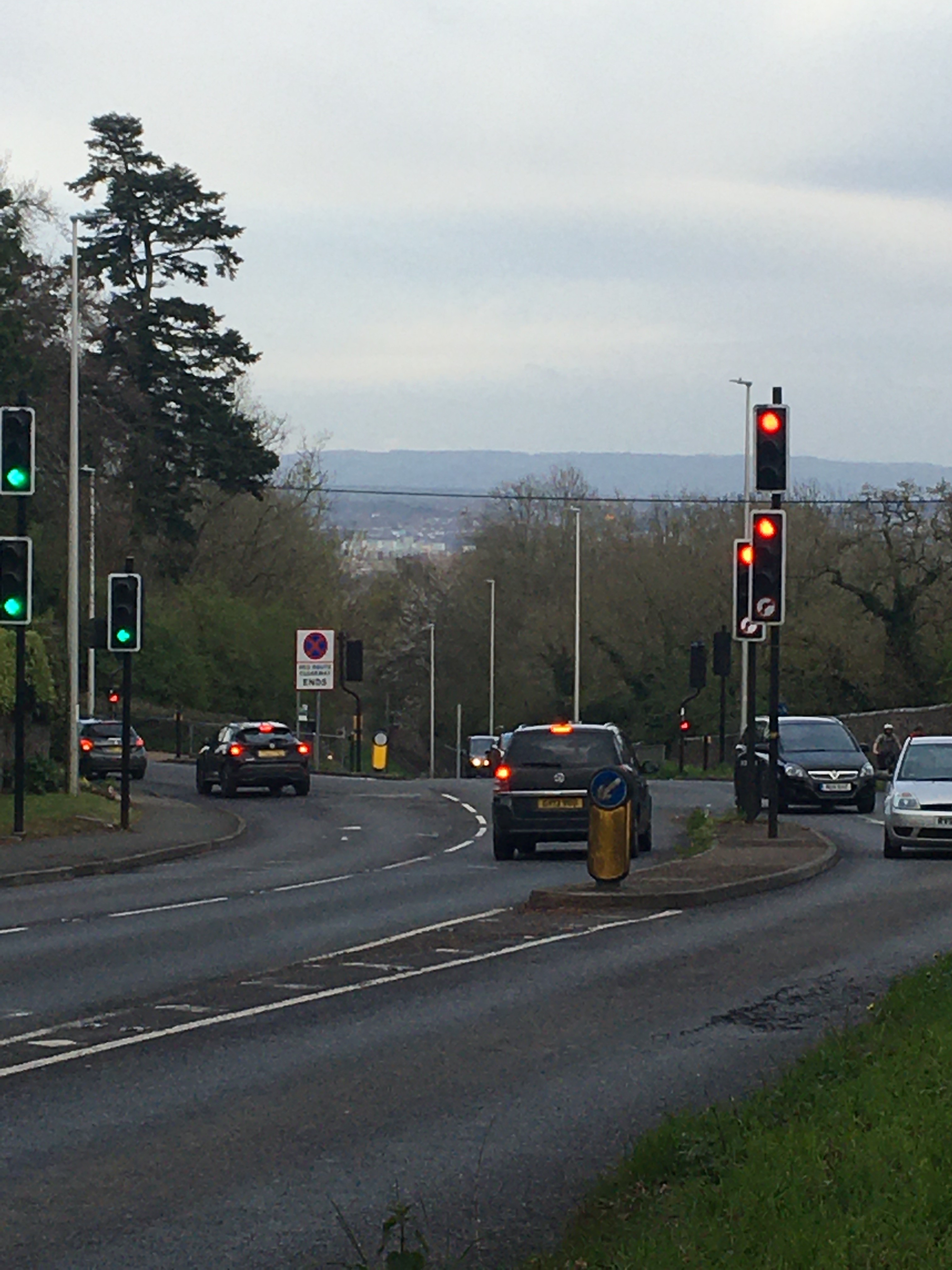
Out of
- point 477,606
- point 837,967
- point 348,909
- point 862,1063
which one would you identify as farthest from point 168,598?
point 862,1063

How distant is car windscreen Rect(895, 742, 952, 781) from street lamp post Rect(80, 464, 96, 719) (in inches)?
1111

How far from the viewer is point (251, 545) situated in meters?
81.8

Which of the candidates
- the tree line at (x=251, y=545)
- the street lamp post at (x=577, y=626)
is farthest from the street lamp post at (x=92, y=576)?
the street lamp post at (x=577, y=626)

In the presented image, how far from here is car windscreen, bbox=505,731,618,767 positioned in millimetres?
25219

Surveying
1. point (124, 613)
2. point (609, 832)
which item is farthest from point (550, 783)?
point (124, 613)

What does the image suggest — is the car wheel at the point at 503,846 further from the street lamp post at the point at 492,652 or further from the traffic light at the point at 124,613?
the street lamp post at the point at 492,652

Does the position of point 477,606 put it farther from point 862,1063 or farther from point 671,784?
point 862,1063

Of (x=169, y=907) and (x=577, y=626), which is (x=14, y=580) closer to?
(x=169, y=907)

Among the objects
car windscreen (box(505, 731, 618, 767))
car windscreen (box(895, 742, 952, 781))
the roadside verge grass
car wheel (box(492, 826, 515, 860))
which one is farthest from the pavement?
the roadside verge grass

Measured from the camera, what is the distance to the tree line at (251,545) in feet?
181

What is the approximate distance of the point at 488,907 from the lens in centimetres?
1864

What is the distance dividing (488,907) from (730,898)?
236 centimetres

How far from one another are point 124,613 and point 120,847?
3965 mm

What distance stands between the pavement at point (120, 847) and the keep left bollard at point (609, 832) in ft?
23.3
